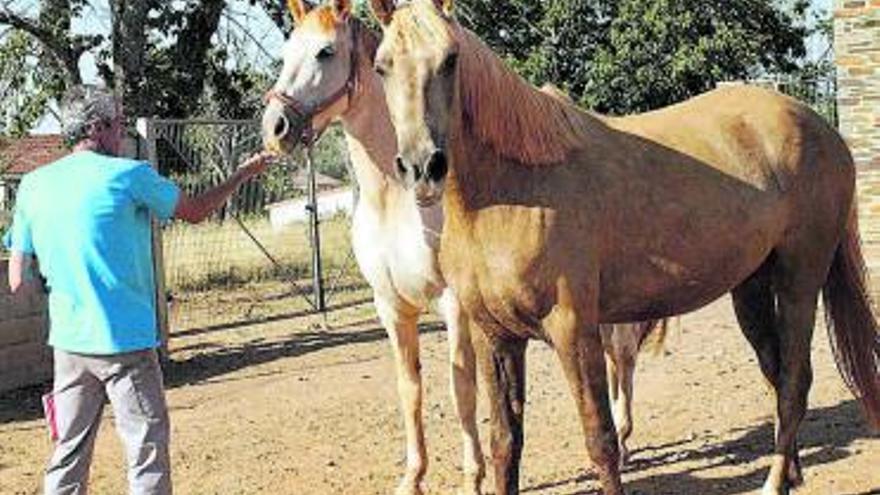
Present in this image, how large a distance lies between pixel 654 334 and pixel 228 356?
16.8ft

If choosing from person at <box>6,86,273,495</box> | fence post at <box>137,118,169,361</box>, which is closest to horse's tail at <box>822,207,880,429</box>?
person at <box>6,86,273,495</box>

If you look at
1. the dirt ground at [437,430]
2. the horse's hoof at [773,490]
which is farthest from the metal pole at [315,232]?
the horse's hoof at [773,490]

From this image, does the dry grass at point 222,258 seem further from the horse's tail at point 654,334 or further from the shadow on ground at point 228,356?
the horse's tail at point 654,334

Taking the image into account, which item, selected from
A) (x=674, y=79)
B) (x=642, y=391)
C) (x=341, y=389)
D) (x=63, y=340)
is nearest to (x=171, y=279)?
(x=341, y=389)

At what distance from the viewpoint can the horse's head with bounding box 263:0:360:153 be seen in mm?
4625

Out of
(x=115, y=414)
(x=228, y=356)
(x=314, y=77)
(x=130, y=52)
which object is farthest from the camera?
(x=130, y=52)

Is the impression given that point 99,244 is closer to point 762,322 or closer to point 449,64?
point 449,64

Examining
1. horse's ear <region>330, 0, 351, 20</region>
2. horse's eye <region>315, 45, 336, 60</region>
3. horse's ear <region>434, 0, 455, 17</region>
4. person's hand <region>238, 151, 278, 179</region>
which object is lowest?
person's hand <region>238, 151, 278, 179</region>

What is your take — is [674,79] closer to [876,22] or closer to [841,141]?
A: [876,22]

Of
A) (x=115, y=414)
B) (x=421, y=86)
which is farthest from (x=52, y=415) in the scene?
(x=421, y=86)

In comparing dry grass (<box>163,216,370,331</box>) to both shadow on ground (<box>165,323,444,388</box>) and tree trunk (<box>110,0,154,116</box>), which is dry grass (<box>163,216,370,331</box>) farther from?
tree trunk (<box>110,0,154,116</box>)

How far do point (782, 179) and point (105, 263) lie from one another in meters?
2.55

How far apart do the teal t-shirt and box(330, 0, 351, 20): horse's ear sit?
1.46 metres

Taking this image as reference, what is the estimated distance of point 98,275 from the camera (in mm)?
3623
